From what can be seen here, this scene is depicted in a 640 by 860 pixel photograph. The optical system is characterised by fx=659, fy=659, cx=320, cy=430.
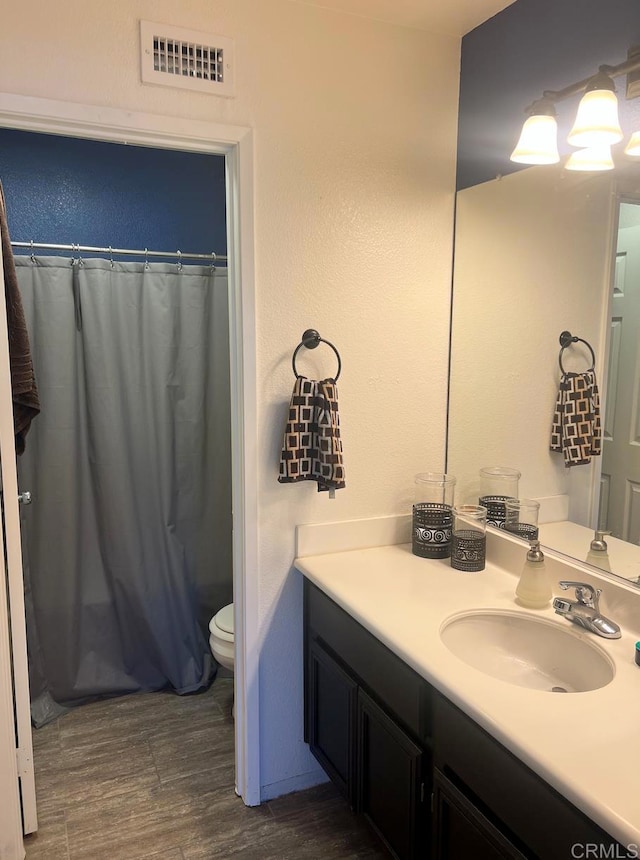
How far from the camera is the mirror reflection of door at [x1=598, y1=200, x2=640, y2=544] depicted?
5.25 feet

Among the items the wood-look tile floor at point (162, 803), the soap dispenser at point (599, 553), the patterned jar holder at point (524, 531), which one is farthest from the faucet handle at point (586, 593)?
the wood-look tile floor at point (162, 803)

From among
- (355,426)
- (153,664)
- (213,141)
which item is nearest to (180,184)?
(213,141)

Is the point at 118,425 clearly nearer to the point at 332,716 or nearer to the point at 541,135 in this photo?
the point at 332,716

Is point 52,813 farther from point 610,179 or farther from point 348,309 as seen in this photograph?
point 610,179

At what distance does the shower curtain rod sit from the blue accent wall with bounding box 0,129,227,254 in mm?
82

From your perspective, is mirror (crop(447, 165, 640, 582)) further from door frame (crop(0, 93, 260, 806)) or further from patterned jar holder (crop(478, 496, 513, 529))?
door frame (crop(0, 93, 260, 806))

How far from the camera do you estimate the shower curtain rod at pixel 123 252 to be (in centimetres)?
255

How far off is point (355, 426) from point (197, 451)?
100 cm

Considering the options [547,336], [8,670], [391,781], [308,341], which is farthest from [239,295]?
[391,781]

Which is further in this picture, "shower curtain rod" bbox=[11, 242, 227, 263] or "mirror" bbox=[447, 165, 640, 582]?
"shower curtain rod" bbox=[11, 242, 227, 263]

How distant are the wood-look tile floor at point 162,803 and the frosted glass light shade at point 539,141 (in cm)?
205

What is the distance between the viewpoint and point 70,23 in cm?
167

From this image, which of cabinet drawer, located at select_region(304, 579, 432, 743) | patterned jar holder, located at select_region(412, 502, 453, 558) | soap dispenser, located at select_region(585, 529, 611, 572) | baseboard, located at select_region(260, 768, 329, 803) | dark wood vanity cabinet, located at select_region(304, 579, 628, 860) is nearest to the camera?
dark wood vanity cabinet, located at select_region(304, 579, 628, 860)

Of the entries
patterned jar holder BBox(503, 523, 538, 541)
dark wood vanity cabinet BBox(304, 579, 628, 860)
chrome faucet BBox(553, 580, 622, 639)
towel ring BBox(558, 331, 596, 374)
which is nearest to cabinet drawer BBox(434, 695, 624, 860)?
dark wood vanity cabinet BBox(304, 579, 628, 860)
